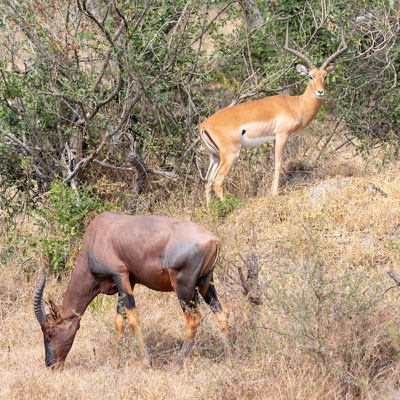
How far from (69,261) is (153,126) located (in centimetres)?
297

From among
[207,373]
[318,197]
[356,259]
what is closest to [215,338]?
[207,373]

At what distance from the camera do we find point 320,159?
10.8 m

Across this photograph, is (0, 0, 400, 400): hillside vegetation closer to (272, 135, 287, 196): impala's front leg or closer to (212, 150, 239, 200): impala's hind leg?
(272, 135, 287, 196): impala's front leg

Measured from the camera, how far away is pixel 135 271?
243 inches

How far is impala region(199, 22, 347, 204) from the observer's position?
9359 millimetres

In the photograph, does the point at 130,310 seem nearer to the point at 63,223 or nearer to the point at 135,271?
the point at 135,271

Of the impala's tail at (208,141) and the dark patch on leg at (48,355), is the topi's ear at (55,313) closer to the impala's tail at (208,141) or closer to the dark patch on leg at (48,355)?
the dark patch on leg at (48,355)

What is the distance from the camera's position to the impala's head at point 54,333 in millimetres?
6152

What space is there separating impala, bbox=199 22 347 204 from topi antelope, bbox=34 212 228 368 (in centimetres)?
321

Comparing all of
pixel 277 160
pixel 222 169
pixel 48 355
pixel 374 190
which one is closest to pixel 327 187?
pixel 374 190

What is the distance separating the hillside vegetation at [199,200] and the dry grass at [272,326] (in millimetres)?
21

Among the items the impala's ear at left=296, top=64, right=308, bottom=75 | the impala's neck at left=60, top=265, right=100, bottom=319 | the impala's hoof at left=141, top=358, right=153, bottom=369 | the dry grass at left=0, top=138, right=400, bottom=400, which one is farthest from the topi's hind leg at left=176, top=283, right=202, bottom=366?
the impala's ear at left=296, top=64, right=308, bottom=75

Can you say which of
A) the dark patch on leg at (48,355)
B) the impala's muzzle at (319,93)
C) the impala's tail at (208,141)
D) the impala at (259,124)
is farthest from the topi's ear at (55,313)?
the impala's muzzle at (319,93)

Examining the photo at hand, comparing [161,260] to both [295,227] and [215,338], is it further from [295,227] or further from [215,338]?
[295,227]
